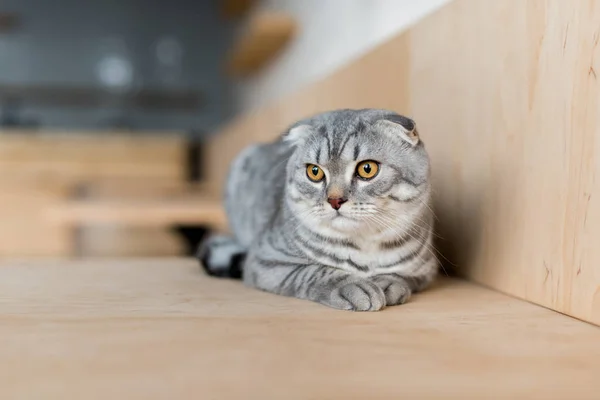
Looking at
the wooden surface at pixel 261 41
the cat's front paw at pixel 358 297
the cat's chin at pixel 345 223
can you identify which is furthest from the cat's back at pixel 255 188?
the wooden surface at pixel 261 41

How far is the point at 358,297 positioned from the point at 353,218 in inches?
5.8

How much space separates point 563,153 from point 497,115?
23 cm

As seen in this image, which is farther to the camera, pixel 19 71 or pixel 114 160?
pixel 19 71

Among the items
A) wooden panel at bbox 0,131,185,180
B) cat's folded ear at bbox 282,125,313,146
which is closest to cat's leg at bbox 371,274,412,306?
cat's folded ear at bbox 282,125,313,146

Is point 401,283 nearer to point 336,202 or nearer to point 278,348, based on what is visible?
point 336,202

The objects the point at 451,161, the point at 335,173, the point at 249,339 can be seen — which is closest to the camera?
the point at 249,339

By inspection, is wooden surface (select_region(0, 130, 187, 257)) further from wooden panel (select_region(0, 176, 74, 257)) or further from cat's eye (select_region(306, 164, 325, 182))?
cat's eye (select_region(306, 164, 325, 182))

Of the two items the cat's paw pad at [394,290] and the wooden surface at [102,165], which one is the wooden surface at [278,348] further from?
the wooden surface at [102,165]

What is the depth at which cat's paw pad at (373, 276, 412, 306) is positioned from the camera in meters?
1.13

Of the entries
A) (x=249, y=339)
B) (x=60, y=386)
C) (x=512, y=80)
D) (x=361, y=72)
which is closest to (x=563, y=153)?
(x=512, y=80)

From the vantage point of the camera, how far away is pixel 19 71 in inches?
263

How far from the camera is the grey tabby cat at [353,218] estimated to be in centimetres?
116

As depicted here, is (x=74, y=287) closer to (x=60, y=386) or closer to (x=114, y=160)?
(x=60, y=386)

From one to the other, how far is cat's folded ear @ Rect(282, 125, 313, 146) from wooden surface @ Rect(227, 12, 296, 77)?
238 centimetres
